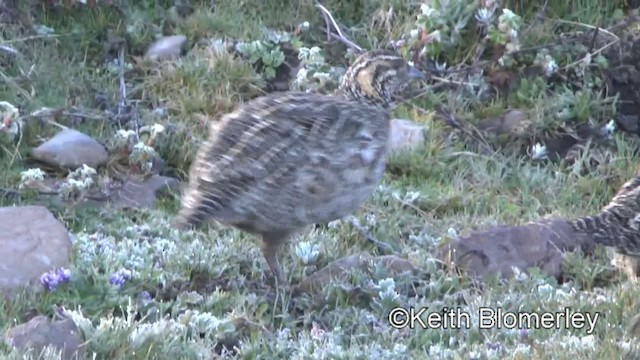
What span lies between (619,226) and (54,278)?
3.05 m

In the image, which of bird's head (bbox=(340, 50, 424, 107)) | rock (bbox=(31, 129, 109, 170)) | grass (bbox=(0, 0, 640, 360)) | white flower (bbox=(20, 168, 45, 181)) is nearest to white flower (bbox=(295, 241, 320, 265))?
grass (bbox=(0, 0, 640, 360))

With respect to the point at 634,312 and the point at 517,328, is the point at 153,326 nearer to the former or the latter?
the point at 517,328

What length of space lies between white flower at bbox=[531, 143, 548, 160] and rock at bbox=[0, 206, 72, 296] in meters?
3.86

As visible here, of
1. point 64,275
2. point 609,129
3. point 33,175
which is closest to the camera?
point 64,275

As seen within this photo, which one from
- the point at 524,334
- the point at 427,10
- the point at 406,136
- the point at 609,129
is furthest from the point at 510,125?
the point at 524,334

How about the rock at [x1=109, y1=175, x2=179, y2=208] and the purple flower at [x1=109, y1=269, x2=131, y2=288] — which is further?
the rock at [x1=109, y1=175, x2=179, y2=208]

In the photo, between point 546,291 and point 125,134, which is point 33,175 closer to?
point 125,134

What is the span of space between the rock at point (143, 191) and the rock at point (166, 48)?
1.62m

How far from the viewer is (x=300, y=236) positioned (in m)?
8.12

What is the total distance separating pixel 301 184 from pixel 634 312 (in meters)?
1.74

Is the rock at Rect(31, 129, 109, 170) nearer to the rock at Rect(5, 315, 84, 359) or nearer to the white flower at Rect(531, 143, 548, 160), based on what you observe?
the white flower at Rect(531, 143, 548, 160)

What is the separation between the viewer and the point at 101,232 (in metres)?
8.28

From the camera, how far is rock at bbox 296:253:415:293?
7398 mm

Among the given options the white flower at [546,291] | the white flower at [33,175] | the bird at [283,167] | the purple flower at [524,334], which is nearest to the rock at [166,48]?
the white flower at [33,175]
